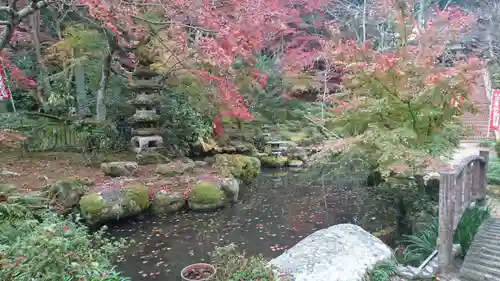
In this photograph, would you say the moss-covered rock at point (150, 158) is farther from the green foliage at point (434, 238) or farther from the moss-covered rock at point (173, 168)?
the green foliage at point (434, 238)

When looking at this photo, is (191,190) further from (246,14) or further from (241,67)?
(241,67)

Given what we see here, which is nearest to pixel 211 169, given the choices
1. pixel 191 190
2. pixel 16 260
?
pixel 191 190

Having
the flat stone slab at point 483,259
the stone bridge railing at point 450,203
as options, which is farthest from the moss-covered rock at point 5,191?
the flat stone slab at point 483,259

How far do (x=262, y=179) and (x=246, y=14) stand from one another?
521 cm

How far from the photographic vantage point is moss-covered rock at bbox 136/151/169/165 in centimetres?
999

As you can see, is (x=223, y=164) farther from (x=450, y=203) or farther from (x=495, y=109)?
(x=495, y=109)

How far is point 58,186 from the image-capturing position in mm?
7066

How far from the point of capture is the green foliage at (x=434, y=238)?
5082 mm

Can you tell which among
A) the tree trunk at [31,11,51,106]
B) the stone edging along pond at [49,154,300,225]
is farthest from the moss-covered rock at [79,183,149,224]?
the tree trunk at [31,11,51,106]

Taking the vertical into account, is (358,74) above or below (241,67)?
below

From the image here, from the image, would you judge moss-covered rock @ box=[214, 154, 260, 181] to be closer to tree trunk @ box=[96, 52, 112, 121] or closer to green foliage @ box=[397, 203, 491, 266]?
tree trunk @ box=[96, 52, 112, 121]

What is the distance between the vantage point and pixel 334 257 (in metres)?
4.43

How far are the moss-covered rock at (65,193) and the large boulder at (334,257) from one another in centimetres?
461

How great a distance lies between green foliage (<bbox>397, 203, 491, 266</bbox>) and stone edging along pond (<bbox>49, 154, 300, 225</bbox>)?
4323 mm
